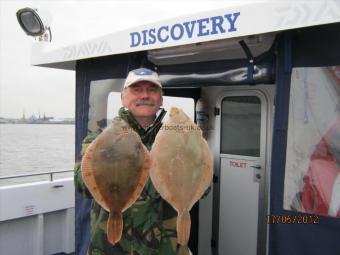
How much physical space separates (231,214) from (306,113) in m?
2.07

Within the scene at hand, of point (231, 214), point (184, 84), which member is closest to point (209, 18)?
point (184, 84)

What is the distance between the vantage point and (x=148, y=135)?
209 centimetres

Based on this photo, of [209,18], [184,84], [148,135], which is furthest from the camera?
[184,84]

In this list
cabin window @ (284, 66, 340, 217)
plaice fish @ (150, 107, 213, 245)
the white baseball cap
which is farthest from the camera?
cabin window @ (284, 66, 340, 217)

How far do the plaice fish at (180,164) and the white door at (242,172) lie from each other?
2394 mm

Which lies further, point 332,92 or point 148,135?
point 332,92

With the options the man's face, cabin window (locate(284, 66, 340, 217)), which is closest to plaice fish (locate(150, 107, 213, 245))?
the man's face

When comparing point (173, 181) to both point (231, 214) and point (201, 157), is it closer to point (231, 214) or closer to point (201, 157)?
point (201, 157)

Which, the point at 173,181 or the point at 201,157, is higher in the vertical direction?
the point at 201,157

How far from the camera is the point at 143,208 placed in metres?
2.10

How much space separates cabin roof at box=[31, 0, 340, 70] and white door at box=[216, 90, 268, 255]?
139 cm

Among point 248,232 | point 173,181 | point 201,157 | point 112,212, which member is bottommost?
point 248,232

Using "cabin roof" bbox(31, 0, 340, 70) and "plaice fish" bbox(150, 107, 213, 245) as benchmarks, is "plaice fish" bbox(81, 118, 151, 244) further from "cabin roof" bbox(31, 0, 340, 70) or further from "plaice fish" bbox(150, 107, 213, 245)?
"cabin roof" bbox(31, 0, 340, 70)
